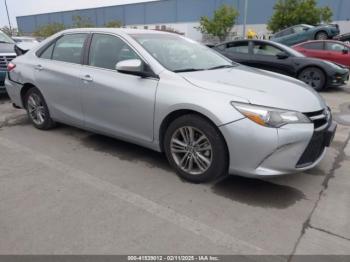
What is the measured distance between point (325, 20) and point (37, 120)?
3217 centimetres

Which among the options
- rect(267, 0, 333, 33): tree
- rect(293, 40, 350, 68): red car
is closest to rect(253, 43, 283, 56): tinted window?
rect(293, 40, 350, 68): red car

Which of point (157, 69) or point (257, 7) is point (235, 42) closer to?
point (157, 69)

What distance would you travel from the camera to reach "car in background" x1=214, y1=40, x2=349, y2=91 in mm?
8625

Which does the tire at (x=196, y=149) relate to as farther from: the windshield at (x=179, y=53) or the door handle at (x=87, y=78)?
the door handle at (x=87, y=78)

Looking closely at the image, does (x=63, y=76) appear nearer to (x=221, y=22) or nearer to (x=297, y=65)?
(x=297, y=65)

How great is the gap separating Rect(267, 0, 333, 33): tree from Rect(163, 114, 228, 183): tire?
29089 millimetres

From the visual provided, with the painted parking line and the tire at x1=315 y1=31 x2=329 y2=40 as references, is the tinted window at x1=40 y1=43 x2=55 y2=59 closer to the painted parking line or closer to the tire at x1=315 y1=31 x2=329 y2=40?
the painted parking line

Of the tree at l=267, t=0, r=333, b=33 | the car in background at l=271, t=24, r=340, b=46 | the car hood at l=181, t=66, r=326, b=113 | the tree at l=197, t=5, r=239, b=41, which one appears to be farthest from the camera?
the tree at l=197, t=5, r=239, b=41

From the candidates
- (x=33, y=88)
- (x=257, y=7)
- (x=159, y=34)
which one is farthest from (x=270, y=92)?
(x=257, y=7)

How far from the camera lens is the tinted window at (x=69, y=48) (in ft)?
14.6

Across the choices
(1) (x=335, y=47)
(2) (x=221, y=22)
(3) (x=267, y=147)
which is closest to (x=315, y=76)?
(1) (x=335, y=47)

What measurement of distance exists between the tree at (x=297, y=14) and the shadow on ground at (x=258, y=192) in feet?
95.1

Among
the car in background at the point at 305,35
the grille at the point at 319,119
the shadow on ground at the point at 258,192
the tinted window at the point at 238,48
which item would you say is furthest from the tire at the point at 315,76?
the car in background at the point at 305,35

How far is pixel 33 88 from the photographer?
5121 mm
